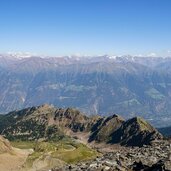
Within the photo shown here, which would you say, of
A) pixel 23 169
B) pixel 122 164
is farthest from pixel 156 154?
pixel 23 169

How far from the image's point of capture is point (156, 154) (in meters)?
98.6

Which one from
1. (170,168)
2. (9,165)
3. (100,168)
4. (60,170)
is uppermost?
(170,168)

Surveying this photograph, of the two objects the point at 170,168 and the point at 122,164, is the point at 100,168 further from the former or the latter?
the point at 170,168

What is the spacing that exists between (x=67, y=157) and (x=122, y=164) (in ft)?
374

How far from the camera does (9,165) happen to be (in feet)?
620

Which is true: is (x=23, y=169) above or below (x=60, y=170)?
below

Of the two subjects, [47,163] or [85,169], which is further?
[47,163]

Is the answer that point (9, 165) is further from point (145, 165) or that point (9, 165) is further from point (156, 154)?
point (145, 165)

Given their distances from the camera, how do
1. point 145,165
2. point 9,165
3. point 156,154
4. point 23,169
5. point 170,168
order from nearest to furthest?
1. point 170,168
2. point 145,165
3. point 156,154
4. point 23,169
5. point 9,165

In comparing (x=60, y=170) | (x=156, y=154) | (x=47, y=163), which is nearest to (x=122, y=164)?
(x=156, y=154)

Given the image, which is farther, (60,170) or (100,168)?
(60,170)

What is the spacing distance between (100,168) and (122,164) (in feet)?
23.6

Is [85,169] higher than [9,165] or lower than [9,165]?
higher

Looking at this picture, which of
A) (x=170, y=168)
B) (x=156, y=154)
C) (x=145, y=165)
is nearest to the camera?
(x=170, y=168)
